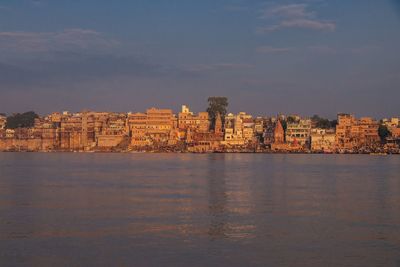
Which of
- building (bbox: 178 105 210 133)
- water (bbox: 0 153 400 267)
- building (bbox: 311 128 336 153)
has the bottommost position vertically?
water (bbox: 0 153 400 267)

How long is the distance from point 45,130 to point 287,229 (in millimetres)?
82532

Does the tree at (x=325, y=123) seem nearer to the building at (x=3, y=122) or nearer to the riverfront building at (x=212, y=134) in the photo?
the riverfront building at (x=212, y=134)

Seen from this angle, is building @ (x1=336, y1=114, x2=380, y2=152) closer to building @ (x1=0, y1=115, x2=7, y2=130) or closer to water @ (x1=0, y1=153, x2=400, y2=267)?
building @ (x1=0, y1=115, x2=7, y2=130)

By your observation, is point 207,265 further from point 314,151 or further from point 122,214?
point 314,151

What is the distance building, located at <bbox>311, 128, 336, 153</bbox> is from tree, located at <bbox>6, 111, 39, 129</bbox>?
46909mm

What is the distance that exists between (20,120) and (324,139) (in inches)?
A: 1962

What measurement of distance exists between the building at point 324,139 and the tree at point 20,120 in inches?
1847

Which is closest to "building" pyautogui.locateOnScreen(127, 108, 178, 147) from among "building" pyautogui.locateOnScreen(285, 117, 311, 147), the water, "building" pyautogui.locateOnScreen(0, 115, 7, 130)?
"building" pyautogui.locateOnScreen(285, 117, 311, 147)

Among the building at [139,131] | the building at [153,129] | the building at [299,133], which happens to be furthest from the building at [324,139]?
the building at [139,131]

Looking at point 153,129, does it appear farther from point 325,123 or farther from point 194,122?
point 325,123

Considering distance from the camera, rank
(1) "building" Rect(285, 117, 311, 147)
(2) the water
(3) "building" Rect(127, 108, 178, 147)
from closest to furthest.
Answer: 1. (2) the water
2. (1) "building" Rect(285, 117, 311, 147)
3. (3) "building" Rect(127, 108, 178, 147)

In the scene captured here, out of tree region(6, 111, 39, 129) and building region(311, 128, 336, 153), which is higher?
tree region(6, 111, 39, 129)

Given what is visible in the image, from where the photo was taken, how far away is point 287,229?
49.0ft

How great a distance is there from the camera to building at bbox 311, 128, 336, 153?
266ft
